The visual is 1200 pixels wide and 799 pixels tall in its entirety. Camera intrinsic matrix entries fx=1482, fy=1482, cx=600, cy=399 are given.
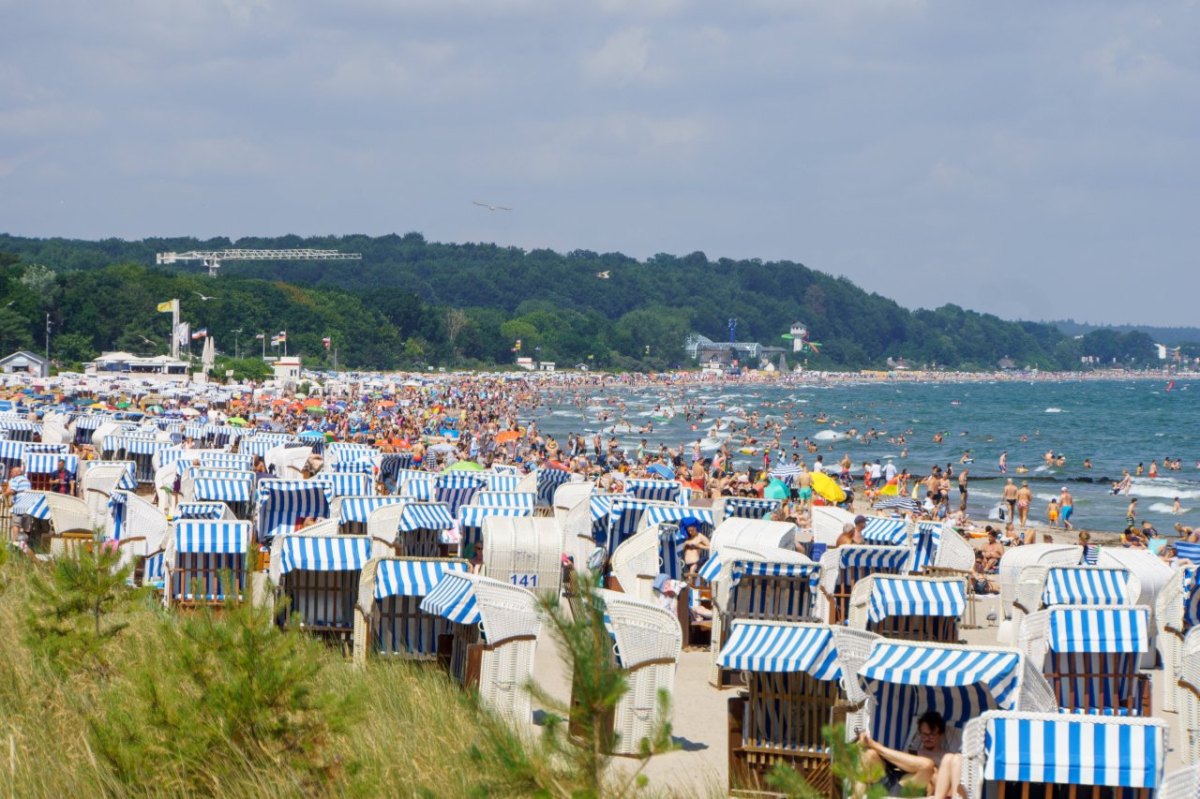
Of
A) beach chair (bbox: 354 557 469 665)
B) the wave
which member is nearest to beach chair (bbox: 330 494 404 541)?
beach chair (bbox: 354 557 469 665)

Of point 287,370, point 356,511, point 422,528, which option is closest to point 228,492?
point 356,511

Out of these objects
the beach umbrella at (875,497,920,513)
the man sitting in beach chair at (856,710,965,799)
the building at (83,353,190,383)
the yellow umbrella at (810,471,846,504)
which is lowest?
the beach umbrella at (875,497,920,513)

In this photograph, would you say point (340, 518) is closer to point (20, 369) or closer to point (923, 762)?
point (923, 762)

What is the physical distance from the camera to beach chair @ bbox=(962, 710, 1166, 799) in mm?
5664

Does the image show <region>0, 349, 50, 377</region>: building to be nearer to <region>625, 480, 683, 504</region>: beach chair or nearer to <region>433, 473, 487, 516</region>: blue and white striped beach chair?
<region>433, 473, 487, 516</region>: blue and white striped beach chair

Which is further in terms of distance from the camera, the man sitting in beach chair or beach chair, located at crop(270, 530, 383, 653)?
beach chair, located at crop(270, 530, 383, 653)

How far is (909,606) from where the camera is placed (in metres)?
9.85

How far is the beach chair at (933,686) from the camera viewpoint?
695 cm

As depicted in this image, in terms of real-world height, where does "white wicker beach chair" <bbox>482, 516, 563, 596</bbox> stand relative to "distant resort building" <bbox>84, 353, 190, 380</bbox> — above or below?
below

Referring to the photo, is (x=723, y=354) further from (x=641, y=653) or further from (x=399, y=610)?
(x=641, y=653)

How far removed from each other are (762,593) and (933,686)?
11.7 feet

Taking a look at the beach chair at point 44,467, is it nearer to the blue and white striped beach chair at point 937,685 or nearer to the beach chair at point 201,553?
the beach chair at point 201,553

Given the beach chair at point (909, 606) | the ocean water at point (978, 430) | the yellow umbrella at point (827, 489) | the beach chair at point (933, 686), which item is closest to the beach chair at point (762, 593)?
the beach chair at point (909, 606)

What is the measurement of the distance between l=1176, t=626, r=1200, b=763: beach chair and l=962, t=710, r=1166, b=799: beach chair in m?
2.25
